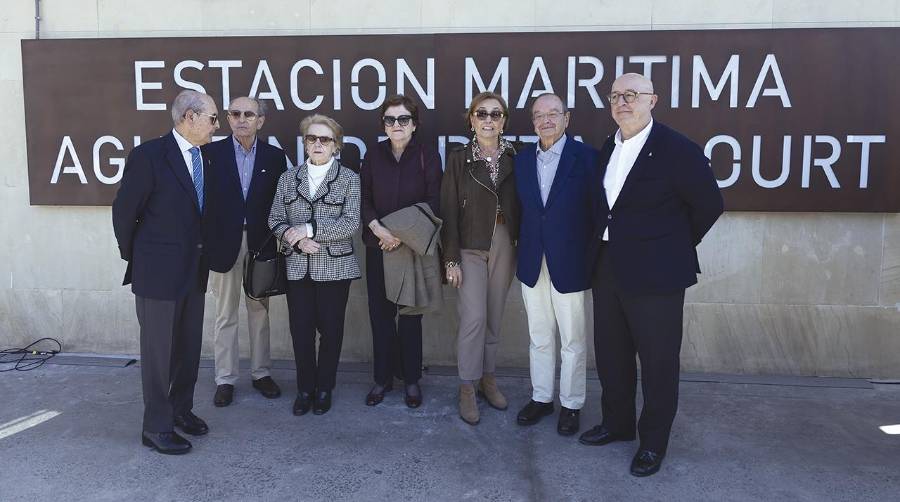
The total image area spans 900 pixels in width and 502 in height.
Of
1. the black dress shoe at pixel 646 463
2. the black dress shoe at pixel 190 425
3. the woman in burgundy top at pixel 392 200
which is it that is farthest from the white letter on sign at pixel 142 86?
the black dress shoe at pixel 646 463

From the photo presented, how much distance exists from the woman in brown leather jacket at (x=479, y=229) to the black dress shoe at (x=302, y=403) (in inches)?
33.8

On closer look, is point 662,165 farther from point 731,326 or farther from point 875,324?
point 875,324

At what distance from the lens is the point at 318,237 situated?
366cm

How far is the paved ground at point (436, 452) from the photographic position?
2.99m

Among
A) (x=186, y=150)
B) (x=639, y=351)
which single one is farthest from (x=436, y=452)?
(x=186, y=150)

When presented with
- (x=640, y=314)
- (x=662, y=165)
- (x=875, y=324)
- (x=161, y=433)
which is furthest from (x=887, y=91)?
(x=161, y=433)

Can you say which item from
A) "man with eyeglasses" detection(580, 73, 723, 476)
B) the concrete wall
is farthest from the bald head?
the concrete wall

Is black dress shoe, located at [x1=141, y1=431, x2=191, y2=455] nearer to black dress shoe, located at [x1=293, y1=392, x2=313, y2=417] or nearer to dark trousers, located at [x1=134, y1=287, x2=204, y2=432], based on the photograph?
dark trousers, located at [x1=134, y1=287, x2=204, y2=432]

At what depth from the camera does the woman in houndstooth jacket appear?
3.69m

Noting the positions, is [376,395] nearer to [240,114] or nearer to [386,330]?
[386,330]

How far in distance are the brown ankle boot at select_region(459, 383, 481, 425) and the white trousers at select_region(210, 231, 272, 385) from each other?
4.09 feet

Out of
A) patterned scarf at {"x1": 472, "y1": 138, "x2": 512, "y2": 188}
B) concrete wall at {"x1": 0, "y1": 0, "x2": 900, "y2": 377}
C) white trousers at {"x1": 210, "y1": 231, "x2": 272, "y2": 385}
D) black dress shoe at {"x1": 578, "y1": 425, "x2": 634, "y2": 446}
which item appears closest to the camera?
black dress shoe at {"x1": 578, "y1": 425, "x2": 634, "y2": 446}

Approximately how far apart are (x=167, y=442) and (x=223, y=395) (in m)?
0.67

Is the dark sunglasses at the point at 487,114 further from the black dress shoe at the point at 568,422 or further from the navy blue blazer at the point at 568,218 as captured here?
the black dress shoe at the point at 568,422
